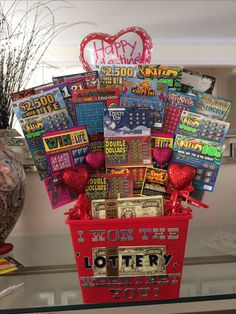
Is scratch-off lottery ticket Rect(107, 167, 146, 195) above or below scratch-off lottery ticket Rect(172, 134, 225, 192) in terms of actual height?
below

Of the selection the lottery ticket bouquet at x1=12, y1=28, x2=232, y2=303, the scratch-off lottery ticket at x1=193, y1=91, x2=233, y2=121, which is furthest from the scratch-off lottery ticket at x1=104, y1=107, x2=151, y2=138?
the scratch-off lottery ticket at x1=193, y1=91, x2=233, y2=121

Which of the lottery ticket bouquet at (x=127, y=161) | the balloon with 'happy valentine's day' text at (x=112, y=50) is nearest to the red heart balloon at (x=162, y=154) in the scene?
the lottery ticket bouquet at (x=127, y=161)

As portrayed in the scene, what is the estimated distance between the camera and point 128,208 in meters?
0.48

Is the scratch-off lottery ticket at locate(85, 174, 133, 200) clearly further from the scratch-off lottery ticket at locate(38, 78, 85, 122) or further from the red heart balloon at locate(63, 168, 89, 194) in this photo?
the scratch-off lottery ticket at locate(38, 78, 85, 122)

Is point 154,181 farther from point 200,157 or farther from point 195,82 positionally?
point 195,82

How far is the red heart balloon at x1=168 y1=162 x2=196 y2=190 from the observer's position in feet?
1.70

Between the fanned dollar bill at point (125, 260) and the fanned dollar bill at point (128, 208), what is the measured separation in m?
0.04

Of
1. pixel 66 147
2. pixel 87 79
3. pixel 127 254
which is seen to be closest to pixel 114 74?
pixel 87 79

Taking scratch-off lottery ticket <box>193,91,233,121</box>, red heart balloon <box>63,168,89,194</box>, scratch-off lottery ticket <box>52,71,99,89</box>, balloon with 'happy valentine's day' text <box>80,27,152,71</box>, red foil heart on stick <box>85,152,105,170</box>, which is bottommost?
red heart balloon <box>63,168,89,194</box>

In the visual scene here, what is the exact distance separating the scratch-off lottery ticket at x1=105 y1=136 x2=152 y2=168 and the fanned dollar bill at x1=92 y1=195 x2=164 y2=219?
0.08 meters

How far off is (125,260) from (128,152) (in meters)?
0.16

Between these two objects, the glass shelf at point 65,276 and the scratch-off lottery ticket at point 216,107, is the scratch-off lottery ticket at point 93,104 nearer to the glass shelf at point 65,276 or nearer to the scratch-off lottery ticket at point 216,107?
the scratch-off lottery ticket at point 216,107

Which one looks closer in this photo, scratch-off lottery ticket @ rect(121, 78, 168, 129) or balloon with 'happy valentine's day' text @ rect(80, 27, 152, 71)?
scratch-off lottery ticket @ rect(121, 78, 168, 129)

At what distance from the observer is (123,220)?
1.53 ft
